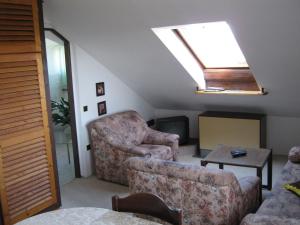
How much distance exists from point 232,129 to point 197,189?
2.64 m

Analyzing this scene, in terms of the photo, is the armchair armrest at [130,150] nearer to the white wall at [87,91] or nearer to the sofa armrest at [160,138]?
the white wall at [87,91]

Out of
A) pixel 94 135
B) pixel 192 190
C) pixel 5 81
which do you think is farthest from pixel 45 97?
pixel 192 190

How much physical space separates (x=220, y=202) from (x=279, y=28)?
64.2 inches

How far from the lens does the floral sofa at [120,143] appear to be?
427 centimetres

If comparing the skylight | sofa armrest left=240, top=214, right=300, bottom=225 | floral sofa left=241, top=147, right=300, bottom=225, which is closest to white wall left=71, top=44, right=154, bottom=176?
the skylight

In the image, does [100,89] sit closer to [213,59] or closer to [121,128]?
[121,128]

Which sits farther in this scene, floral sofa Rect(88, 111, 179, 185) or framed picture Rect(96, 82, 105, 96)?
framed picture Rect(96, 82, 105, 96)

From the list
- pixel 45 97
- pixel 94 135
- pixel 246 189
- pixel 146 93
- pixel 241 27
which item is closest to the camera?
pixel 246 189

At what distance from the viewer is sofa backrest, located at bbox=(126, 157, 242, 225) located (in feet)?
8.36

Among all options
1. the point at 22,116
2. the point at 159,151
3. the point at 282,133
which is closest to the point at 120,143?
the point at 159,151

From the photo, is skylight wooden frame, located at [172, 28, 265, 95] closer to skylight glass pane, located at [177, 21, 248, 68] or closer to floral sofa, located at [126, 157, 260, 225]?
skylight glass pane, located at [177, 21, 248, 68]

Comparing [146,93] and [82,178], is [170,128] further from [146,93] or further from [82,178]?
[82,178]

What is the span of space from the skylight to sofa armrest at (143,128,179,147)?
785 millimetres

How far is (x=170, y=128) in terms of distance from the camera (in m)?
5.61
